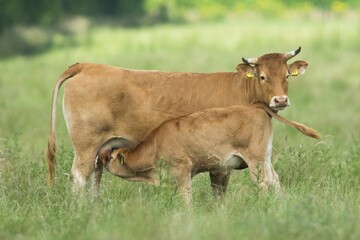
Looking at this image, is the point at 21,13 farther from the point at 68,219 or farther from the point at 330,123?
the point at 68,219

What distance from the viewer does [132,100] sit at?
10.0 metres

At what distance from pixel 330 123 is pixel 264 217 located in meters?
8.95

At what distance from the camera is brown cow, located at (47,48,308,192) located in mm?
9969

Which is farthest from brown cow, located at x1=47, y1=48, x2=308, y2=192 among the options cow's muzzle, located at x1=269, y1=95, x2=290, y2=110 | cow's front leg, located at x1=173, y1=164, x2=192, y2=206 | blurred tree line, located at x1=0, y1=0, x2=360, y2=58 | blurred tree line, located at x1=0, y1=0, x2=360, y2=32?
blurred tree line, located at x1=0, y1=0, x2=360, y2=32

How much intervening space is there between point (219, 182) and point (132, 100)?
1.10 m

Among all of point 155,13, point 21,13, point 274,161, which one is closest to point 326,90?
point 274,161

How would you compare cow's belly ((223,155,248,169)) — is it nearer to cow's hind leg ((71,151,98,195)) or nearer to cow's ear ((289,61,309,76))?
cow's ear ((289,61,309,76))

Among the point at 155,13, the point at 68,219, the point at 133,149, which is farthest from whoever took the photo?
the point at 155,13

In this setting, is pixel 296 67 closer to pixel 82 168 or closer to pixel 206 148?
pixel 206 148

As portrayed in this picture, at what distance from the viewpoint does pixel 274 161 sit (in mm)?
10844

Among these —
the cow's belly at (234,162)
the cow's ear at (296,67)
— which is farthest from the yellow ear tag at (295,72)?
the cow's belly at (234,162)

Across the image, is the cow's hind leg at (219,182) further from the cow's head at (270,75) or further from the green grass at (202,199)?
the cow's head at (270,75)

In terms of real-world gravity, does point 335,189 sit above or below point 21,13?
above

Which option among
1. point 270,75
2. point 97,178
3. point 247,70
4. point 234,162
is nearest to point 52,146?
point 97,178
